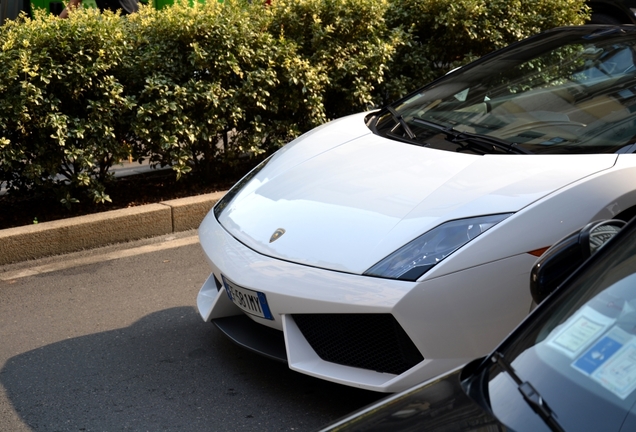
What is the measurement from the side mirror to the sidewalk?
402 centimetres

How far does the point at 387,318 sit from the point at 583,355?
4.28 ft

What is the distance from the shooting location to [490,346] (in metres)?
3.15

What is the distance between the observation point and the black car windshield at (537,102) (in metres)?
3.76

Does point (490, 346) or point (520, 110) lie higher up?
point (520, 110)

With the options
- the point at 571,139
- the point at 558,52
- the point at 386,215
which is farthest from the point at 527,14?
the point at 386,215

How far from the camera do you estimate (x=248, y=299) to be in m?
3.44

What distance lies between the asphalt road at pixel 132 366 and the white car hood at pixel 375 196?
0.66 m

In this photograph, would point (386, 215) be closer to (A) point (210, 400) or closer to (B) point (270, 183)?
(B) point (270, 183)

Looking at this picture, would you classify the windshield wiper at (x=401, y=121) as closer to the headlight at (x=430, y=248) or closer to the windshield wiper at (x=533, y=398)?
the headlight at (x=430, y=248)

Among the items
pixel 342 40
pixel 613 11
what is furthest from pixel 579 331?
pixel 613 11

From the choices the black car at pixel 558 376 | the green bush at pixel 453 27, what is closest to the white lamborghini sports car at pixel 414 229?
the black car at pixel 558 376

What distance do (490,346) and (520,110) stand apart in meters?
1.54

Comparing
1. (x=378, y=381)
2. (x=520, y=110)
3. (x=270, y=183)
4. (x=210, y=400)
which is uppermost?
(x=520, y=110)

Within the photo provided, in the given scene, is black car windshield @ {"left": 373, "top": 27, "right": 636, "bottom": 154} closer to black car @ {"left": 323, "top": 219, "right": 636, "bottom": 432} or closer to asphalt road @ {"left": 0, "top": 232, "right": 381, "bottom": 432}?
asphalt road @ {"left": 0, "top": 232, "right": 381, "bottom": 432}
